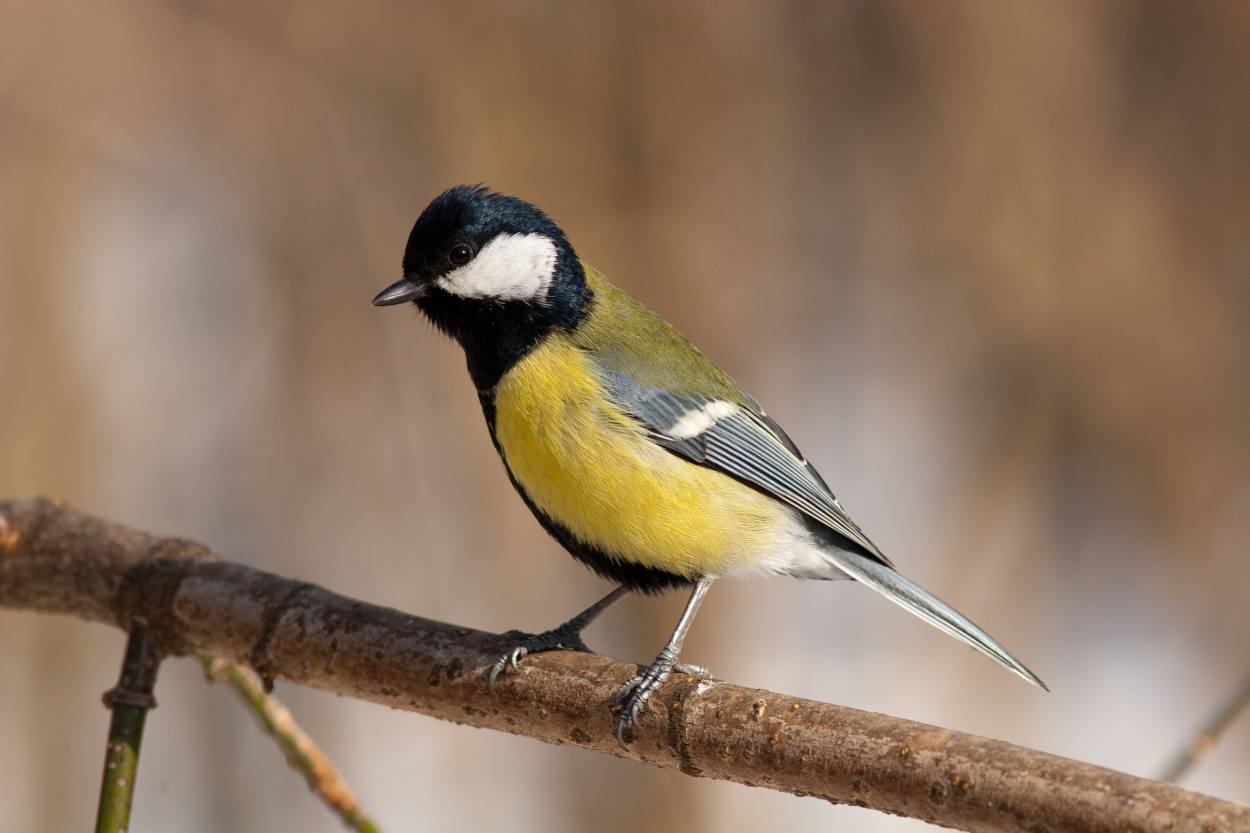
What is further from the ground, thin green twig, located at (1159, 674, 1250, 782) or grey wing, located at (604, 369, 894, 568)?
grey wing, located at (604, 369, 894, 568)

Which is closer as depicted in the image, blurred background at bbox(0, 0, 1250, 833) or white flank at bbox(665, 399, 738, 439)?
white flank at bbox(665, 399, 738, 439)

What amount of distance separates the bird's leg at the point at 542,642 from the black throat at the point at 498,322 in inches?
14.4

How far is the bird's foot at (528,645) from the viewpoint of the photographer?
155 cm

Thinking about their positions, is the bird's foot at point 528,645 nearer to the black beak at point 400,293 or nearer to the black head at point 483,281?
the black head at point 483,281

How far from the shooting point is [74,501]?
302 centimetres

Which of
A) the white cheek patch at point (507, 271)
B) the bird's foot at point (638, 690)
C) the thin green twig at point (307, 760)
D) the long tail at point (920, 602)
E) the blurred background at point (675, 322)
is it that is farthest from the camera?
the blurred background at point (675, 322)

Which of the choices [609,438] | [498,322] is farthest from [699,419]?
[498,322]

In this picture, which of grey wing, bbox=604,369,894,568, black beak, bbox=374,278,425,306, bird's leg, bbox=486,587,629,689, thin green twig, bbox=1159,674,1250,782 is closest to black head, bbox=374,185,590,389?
black beak, bbox=374,278,425,306

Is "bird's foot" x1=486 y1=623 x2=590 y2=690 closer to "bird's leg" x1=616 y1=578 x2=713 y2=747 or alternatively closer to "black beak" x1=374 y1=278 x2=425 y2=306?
"bird's leg" x1=616 y1=578 x2=713 y2=747

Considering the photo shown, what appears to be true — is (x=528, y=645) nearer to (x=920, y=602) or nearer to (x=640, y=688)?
(x=640, y=688)

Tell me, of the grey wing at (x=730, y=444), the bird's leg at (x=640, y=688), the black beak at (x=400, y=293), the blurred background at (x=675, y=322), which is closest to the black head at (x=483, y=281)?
the black beak at (x=400, y=293)

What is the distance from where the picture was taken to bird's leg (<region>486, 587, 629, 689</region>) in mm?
1551

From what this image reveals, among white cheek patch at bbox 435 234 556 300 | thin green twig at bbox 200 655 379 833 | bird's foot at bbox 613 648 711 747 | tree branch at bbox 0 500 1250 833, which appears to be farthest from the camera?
white cheek patch at bbox 435 234 556 300

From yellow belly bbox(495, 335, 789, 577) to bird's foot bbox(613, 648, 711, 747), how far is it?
0.94 ft
